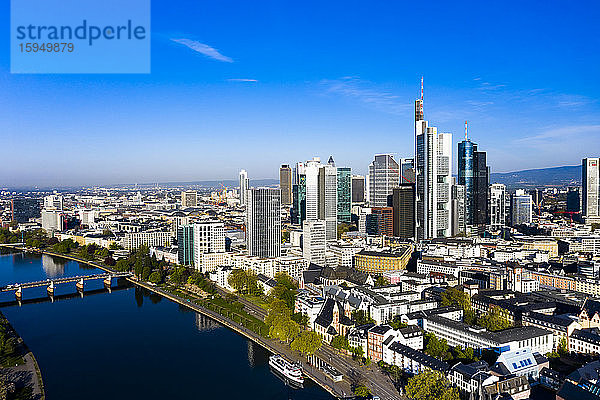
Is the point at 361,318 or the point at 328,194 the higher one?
the point at 328,194

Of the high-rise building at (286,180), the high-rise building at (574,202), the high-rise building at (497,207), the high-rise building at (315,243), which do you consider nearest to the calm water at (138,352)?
the high-rise building at (315,243)

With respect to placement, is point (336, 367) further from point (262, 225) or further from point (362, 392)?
point (262, 225)

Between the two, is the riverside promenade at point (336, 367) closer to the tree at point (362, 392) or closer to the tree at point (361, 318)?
the tree at point (362, 392)

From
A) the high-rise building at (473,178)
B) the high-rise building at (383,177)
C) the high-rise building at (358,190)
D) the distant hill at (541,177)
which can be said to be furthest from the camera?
the distant hill at (541,177)

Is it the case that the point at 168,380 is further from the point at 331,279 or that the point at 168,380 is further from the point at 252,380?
the point at 331,279

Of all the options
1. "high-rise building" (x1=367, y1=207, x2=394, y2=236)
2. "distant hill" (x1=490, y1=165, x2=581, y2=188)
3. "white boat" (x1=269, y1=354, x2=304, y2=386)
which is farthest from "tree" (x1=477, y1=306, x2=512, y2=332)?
"distant hill" (x1=490, y1=165, x2=581, y2=188)

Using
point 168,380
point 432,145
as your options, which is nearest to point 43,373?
point 168,380

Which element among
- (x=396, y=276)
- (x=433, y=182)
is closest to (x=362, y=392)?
(x=396, y=276)
